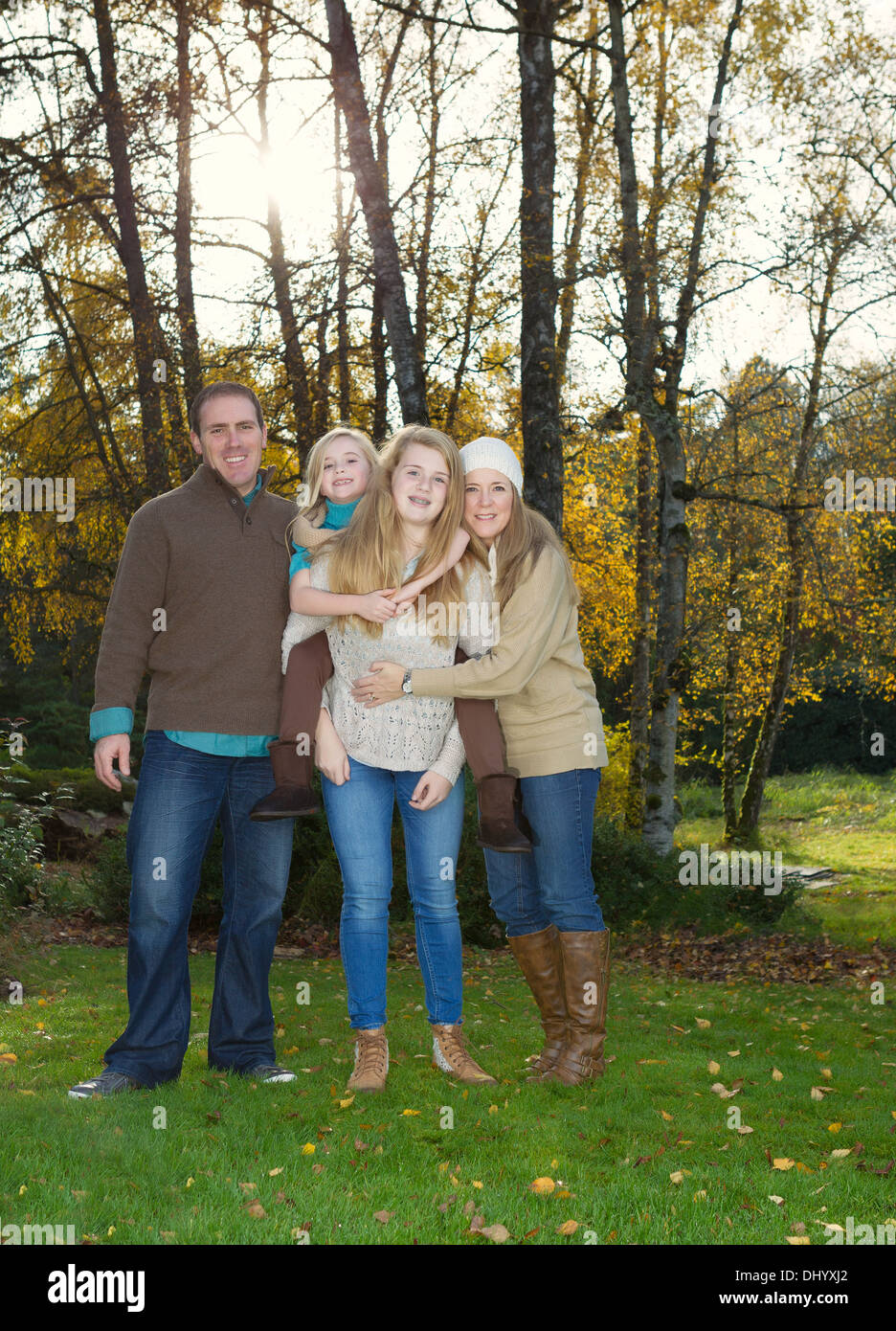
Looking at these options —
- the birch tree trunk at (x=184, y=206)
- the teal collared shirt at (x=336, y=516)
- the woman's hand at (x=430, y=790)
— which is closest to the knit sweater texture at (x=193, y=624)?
the teal collared shirt at (x=336, y=516)

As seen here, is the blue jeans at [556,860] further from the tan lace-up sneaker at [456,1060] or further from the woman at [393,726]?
the tan lace-up sneaker at [456,1060]

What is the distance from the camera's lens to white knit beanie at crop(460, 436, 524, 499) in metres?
4.29

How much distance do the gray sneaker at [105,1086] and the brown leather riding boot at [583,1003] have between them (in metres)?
1.54

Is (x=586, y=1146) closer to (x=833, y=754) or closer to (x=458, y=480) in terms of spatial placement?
(x=458, y=480)

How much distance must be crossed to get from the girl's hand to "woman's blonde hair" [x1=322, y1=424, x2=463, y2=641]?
0.05 metres

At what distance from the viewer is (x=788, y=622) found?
18.2 meters

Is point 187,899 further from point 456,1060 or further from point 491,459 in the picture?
point 491,459

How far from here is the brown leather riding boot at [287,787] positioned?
399cm

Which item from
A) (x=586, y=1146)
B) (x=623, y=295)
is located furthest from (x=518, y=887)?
(x=623, y=295)

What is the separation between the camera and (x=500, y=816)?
13.5 ft

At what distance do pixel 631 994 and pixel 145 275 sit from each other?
1058 centimetres

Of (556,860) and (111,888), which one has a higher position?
(556,860)

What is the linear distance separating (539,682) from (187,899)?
150cm

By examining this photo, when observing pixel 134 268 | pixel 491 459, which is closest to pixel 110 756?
pixel 491 459
